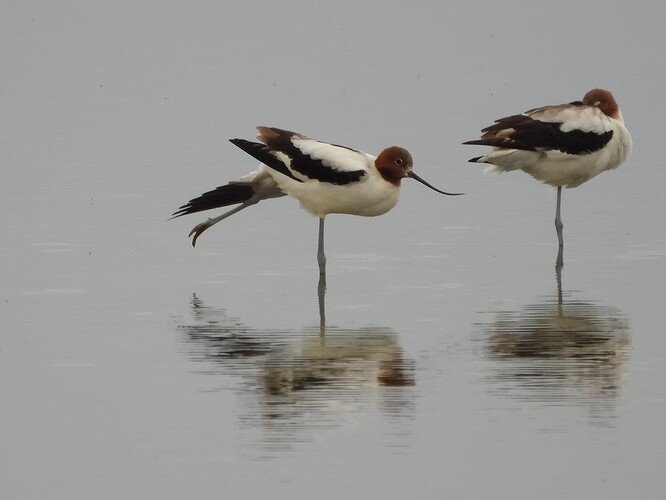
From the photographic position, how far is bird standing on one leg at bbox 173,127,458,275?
14773 millimetres

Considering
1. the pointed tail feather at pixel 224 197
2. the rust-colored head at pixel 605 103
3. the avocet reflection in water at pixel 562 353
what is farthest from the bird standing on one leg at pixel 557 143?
the avocet reflection in water at pixel 562 353

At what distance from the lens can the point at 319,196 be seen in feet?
49.2

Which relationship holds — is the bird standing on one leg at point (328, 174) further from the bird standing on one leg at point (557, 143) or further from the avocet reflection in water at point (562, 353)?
the avocet reflection in water at point (562, 353)

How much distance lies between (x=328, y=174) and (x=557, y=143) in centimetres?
287

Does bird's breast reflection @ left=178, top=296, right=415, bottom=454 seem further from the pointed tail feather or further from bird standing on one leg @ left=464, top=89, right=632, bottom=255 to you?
bird standing on one leg @ left=464, top=89, right=632, bottom=255

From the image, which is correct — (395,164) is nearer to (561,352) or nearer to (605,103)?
(605,103)

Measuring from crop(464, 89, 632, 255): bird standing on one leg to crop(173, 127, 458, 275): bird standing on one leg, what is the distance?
1779 mm

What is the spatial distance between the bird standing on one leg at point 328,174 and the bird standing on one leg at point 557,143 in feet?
5.84

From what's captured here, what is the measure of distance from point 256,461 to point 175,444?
66 centimetres

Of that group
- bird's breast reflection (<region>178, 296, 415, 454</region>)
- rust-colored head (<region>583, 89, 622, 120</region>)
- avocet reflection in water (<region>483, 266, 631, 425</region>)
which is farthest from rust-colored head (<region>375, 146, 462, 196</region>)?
rust-colored head (<region>583, 89, 622, 120</region>)

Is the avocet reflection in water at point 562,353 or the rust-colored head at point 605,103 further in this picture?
the rust-colored head at point 605,103

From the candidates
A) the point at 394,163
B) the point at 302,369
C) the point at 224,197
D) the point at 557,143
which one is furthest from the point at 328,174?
the point at 302,369

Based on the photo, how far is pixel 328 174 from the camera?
14.8 metres

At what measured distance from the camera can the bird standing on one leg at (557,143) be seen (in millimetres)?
16469
